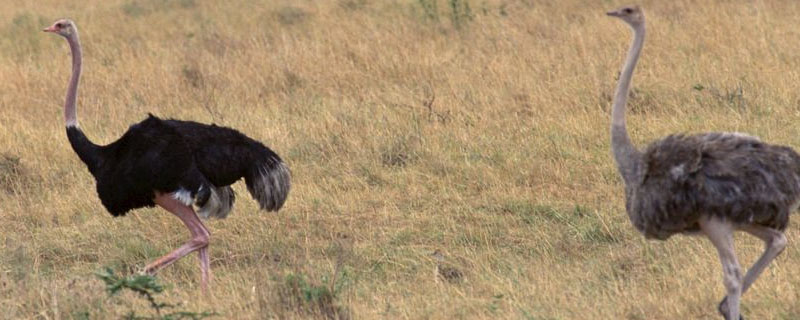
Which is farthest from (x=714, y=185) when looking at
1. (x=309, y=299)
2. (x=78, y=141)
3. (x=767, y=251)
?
(x=78, y=141)

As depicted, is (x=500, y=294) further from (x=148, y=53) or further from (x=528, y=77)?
(x=148, y=53)

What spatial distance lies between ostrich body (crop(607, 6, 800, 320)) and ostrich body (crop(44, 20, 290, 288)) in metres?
1.97

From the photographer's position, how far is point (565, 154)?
798 cm

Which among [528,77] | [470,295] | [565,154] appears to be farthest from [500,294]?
[528,77]

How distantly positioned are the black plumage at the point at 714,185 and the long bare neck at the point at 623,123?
→ 1.8 inches

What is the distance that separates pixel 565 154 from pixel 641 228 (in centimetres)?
293

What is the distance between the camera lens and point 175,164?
6.25 meters

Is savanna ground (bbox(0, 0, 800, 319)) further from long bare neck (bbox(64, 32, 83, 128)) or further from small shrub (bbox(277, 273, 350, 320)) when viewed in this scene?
long bare neck (bbox(64, 32, 83, 128))

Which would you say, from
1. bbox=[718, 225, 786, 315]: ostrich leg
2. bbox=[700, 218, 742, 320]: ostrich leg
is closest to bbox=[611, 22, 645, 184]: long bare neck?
bbox=[700, 218, 742, 320]: ostrich leg

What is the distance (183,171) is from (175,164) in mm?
49

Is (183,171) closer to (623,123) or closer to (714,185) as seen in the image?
(623,123)

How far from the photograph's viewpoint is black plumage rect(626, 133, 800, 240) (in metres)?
4.86

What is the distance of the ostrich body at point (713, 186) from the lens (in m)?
4.87

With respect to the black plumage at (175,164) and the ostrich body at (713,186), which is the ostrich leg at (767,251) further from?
the black plumage at (175,164)
